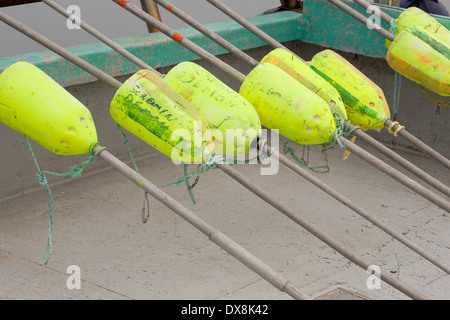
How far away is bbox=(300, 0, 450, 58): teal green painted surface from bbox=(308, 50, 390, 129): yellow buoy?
5.18ft

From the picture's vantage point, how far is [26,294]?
289cm

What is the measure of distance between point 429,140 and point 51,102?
2.76m

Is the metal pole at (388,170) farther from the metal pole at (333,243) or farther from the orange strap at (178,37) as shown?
the orange strap at (178,37)

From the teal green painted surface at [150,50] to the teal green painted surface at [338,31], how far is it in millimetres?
84

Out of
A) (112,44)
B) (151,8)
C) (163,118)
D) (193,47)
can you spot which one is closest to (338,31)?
(151,8)

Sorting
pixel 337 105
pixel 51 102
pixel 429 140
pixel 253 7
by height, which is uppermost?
pixel 51 102

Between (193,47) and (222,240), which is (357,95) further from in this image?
(222,240)

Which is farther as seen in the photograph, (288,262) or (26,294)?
(288,262)

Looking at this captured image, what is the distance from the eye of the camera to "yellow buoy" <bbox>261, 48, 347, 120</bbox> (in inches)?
98.0

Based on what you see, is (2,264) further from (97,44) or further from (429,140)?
(429,140)

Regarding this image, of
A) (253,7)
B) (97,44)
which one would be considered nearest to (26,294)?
(97,44)

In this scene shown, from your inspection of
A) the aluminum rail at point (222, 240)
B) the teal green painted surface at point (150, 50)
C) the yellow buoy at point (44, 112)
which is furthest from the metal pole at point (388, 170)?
the teal green painted surface at point (150, 50)

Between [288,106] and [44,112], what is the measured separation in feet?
2.52
